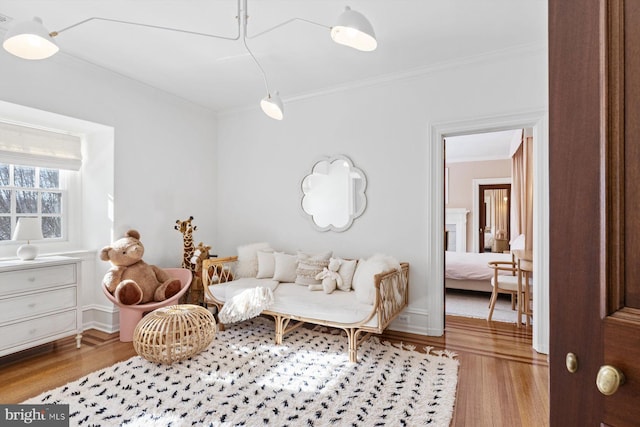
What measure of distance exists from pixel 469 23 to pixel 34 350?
4.48 metres

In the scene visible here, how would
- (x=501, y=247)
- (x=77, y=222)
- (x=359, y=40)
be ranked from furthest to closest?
1. (x=501, y=247)
2. (x=77, y=222)
3. (x=359, y=40)

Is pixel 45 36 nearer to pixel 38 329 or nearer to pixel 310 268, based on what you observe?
pixel 38 329

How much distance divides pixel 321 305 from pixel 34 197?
300cm

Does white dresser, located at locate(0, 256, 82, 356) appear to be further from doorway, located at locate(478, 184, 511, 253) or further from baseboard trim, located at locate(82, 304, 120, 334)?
doorway, located at locate(478, 184, 511, 253)

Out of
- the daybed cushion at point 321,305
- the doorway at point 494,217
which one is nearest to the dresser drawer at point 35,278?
the daybed cushion at point 321,305

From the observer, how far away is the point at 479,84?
10.4 ft

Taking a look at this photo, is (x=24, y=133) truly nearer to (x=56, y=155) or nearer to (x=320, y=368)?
(x=56, y=155)

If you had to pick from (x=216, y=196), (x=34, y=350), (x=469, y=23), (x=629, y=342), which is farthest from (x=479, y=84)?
(x=34, y=350)

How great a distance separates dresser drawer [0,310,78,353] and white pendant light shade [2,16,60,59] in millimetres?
2053

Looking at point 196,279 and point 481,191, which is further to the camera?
point 481,191

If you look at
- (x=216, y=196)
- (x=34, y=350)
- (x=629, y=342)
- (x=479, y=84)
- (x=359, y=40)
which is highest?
(x=479, y=84)

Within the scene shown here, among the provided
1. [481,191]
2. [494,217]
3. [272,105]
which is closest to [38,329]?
[272,105]

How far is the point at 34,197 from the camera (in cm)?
338

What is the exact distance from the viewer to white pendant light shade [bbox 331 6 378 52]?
182cm
